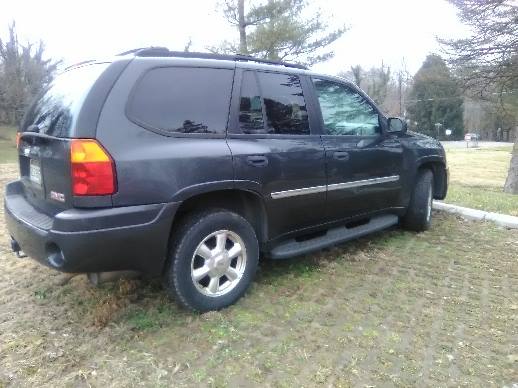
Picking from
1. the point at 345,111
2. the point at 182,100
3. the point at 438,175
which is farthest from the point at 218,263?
the point at 438,175

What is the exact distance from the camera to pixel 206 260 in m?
2.98

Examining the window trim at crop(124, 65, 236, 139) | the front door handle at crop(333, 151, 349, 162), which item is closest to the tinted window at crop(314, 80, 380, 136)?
the front door handle at crop(333, 151, 349, 162)

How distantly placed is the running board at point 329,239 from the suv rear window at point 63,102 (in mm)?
1761

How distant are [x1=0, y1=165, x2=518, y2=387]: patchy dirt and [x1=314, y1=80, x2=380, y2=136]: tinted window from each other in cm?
126

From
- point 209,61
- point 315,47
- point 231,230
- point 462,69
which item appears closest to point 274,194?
point 231,230

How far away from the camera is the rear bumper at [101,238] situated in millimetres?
2455

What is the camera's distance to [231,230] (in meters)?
3.05

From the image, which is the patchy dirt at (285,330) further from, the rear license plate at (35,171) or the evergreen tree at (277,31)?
the evergreen tree at (277,31)

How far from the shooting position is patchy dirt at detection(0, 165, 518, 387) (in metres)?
2.39

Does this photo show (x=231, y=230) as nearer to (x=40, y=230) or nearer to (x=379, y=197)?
(x=40, y=230)

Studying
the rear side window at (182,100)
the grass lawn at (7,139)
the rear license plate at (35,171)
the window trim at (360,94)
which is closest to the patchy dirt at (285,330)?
the rear license plate at (35,171)

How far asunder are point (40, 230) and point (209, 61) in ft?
5.22

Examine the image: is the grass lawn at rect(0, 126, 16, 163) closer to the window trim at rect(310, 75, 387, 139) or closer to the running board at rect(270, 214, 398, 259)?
the window trim at rect(310, 75, 387, 139)

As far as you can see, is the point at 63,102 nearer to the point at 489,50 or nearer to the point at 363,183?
the point at 363,183
